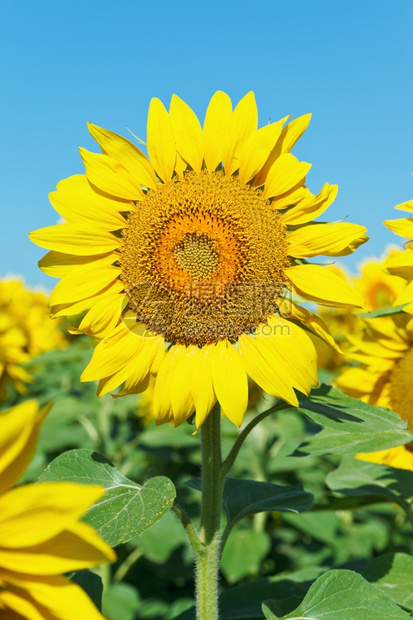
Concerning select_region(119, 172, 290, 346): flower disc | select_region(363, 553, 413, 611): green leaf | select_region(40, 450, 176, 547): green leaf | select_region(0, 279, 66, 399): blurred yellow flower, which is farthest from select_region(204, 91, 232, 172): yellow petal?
select_region(0, 279, 66, 399): blurred yellow flower

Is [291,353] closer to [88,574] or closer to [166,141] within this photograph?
[166,141]

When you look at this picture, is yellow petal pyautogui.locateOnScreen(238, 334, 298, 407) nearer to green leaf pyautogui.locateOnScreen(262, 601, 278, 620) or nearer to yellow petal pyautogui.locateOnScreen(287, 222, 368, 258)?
yellow petal pyautogui.locateOnScreen(287, 222, 368, 258)

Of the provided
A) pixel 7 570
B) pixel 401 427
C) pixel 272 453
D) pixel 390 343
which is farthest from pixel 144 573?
pixel 7 570

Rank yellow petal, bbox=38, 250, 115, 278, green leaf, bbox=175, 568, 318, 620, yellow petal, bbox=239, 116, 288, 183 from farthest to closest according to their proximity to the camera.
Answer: green leaf, bbox=175, 568, 318, 620
yellow petal, bbox=38, 250, 115, 278
yellow petal, bbox=239, 116, 288, 183

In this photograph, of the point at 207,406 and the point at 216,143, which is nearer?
the point at 207,406

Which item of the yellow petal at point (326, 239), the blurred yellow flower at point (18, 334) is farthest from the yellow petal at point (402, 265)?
the blurred yellow flower at point (18, 334)

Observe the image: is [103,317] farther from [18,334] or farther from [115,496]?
[18,334]
